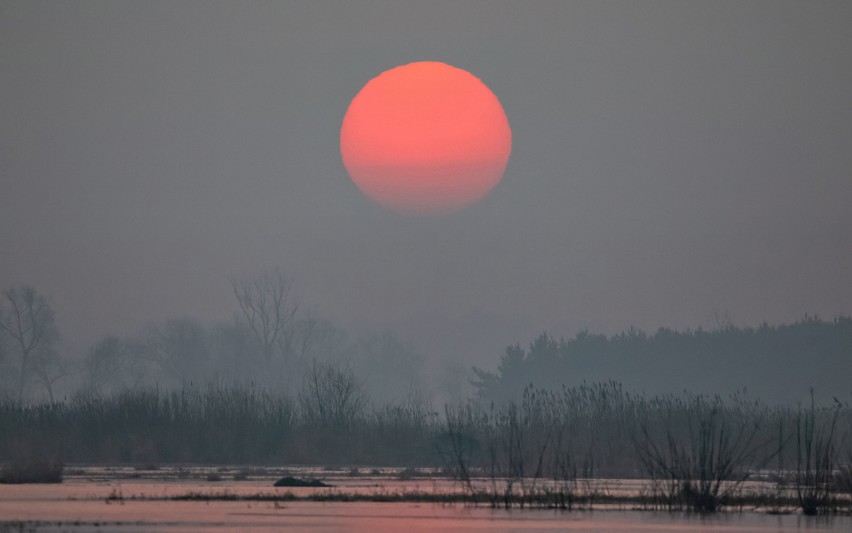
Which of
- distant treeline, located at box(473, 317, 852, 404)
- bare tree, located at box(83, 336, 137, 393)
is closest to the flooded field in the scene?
distant treeline, located at box(473, 317, 852, 404)

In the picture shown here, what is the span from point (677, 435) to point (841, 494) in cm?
1162

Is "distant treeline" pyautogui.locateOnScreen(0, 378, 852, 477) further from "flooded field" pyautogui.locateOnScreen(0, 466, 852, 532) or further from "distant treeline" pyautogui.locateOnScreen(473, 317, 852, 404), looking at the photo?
"distant treeline" pyautogui.locateOnScreen(473, 317, 852, 404)

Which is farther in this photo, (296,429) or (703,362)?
(703,362)

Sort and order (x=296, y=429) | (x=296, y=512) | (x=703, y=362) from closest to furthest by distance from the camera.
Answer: (x=296, y=512) → (x=296, y=429) → (x=703, y=362)

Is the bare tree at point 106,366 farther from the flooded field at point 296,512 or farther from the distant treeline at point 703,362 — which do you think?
the flooded field at point 296,512

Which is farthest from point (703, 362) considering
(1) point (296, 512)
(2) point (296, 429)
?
(1) point (296, 512)

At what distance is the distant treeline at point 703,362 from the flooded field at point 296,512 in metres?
60.6

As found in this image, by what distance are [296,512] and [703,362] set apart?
76669 millimetres

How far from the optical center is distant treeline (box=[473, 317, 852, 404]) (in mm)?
96938

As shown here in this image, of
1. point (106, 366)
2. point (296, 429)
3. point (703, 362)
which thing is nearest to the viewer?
point (296, 429)

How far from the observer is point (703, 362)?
103 meters

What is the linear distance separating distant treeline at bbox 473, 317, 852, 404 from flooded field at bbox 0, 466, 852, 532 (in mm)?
60624

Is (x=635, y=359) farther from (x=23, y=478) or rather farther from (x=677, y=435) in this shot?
(x=23, y=478)

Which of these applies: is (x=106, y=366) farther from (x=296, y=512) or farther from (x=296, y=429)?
(x=296, y=512)
